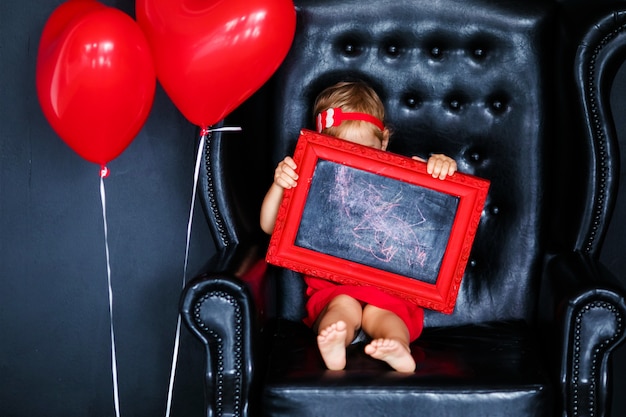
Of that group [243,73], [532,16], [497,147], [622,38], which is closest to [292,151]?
[243,73]

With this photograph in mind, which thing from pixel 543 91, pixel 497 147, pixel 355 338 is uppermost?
pixel 543 91

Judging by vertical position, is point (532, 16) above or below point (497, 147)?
above

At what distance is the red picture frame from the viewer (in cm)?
211

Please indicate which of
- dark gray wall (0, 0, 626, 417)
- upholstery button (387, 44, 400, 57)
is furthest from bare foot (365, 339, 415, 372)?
dark gray wall (0, 0, 626, 417)

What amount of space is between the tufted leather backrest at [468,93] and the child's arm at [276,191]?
0.19 metres

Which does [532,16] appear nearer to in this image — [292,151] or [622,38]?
[622,38]

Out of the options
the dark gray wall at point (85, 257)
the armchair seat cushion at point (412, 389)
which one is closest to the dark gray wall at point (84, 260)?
the dark gray wall at point (85, 257)

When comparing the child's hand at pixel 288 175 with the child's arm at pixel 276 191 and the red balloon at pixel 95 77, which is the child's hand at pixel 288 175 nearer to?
the child's arm at pixel 276 191

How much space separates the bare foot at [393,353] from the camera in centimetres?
185

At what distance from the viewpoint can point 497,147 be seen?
2375 millimetres

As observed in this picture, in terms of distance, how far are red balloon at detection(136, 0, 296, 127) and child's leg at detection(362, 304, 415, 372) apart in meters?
0.64

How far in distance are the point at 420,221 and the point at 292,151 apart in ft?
1.54

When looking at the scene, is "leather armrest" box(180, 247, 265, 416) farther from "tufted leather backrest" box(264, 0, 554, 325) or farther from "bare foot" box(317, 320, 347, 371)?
"tufted leather backrest" box(264, 0, 554, 325)

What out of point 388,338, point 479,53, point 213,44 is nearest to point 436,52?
point 479,53
